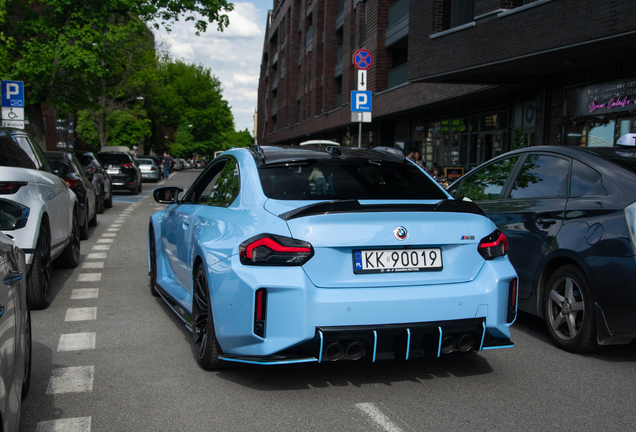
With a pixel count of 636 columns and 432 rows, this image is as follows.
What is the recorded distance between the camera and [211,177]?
554 centimetres

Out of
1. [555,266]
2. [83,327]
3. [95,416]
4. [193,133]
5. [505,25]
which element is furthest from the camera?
[193,133]

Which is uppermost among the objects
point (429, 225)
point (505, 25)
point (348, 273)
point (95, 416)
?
point (505, 25)

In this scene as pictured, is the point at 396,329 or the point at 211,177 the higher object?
the point at 211,177

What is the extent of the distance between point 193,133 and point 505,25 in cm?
7092

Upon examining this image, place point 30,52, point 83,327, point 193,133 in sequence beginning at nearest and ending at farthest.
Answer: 1. point 83,327
2. point 30,52
3. point 193,133

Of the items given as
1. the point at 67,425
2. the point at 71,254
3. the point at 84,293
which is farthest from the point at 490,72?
the point at 67,425

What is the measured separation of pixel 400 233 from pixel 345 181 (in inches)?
33.2

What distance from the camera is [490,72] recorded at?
1723 centimetres

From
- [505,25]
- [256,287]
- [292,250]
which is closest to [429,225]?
[292,250]

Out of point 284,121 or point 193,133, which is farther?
point 193,133

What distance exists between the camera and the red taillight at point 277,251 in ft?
11.7

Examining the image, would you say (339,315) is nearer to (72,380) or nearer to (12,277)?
(12,277)

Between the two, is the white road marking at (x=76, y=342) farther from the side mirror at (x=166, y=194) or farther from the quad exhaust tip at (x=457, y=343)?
the quad exhaust tip at (x=457, y=343)

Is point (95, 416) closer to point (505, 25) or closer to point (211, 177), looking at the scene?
point (211, 177)
